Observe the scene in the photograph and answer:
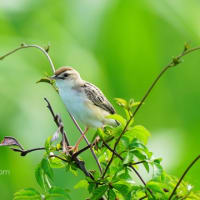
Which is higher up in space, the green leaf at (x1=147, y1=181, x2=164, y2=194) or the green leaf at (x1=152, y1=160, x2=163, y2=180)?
the green leaf at (x1=152, y1=160, x2=163, y2=180)

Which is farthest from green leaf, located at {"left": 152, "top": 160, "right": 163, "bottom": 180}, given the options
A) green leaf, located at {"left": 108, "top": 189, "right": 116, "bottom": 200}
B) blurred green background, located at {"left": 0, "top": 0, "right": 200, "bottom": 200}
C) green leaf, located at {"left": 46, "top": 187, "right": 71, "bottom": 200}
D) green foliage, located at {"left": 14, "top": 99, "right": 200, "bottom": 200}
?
blurred green background, located at {"left": 0, "top": 0, "right": 200, "bottom": 200}

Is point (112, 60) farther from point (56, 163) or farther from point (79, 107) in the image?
point (56, 163)

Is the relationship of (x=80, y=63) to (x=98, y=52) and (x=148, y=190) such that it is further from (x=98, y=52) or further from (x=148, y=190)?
(x=148, y=190)

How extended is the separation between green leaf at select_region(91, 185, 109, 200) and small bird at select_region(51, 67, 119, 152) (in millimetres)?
885

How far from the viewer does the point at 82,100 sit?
6.48 ft

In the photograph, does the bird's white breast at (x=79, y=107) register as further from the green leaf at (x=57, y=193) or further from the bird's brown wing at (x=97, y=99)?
the green leaf at (x=57, y=193)

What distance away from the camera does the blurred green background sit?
111 inches

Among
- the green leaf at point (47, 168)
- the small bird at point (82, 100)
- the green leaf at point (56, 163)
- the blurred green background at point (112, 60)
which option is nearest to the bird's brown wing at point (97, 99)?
the small bird at point (82, 100)

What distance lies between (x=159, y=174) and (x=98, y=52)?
7.17 ft

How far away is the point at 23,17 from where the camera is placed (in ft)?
11.1

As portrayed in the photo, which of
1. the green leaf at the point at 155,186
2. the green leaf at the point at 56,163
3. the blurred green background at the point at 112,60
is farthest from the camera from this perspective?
the blurred green background at the point at 112,60

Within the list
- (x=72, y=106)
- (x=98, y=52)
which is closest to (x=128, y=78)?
(x=98, y=52)

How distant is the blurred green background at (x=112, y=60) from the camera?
9.23 feet

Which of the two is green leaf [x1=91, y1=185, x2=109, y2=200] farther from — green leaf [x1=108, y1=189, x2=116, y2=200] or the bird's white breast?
the bird's white breast
